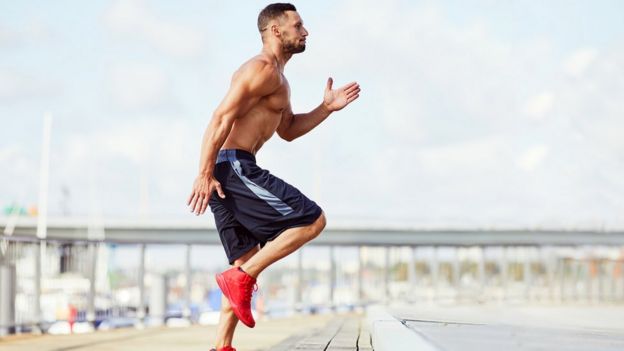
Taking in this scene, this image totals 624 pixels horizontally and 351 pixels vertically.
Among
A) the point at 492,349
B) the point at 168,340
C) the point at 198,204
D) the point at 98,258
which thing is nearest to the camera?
the point at 492,349

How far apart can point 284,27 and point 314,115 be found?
78 cm

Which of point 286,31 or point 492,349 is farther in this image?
point 286,31

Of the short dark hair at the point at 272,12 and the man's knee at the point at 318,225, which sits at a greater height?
the short dark hair at the point at 272,12

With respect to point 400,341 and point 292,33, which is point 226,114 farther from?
point 400,341

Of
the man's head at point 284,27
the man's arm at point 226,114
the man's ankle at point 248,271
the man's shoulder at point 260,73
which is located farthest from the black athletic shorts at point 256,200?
the man's head at point 284,27

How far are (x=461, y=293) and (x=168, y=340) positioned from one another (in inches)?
1650

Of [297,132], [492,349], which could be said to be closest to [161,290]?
[297,132]

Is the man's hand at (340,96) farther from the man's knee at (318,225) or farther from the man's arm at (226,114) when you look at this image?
the man's knee at (318,225)

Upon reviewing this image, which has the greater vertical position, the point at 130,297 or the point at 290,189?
the point at 290,189

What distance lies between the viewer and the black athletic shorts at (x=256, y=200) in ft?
19.8

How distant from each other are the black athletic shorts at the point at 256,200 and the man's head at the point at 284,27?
0.65m

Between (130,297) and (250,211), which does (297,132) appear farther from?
(130,297)

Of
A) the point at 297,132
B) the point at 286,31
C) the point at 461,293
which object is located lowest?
the point at 461,293

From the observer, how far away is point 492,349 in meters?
4.07
